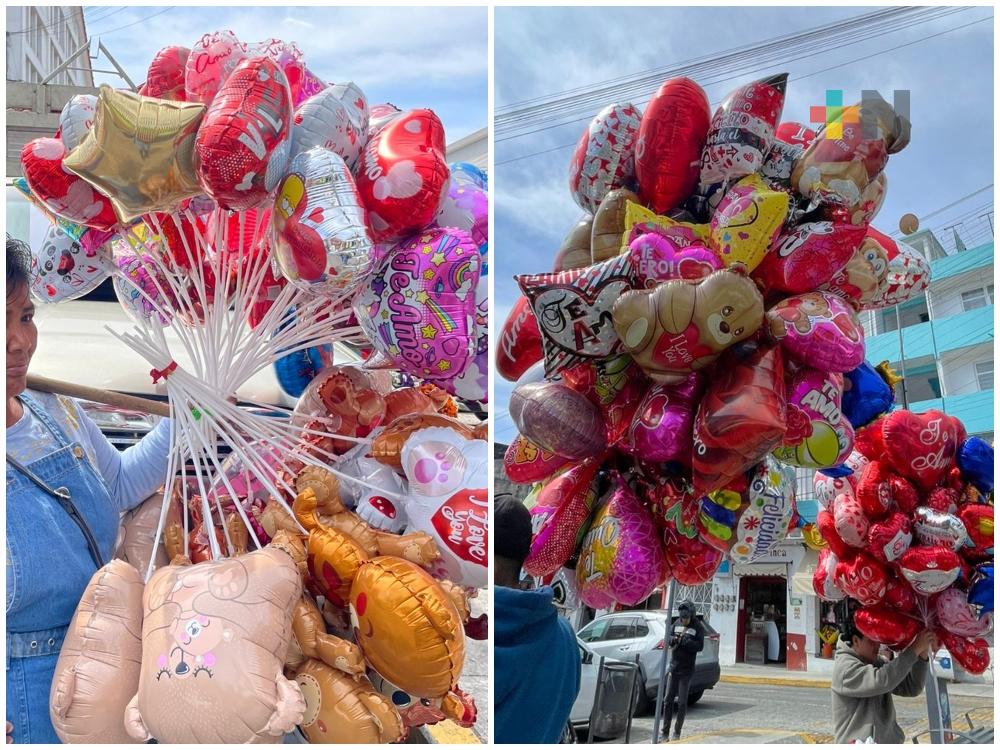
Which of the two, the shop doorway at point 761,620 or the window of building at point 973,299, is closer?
the shop doorway at point 761,620

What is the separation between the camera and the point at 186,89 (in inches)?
88.4

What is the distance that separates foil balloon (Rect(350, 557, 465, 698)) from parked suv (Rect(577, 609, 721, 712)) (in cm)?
552

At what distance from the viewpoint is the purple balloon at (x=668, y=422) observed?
2490 mm

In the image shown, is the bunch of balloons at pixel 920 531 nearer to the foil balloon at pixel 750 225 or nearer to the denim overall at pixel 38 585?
the foil balloon at pixel 750 225

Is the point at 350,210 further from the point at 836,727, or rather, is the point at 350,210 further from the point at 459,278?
the point at 836,727

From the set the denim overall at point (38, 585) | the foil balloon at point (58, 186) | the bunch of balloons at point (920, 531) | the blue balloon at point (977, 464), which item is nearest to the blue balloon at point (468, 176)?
the foil balloon at point (58, 186)

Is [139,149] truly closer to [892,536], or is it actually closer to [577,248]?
[577,248]

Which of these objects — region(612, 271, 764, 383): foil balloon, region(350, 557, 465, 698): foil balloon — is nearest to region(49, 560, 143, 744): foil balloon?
region(350, 557, 465, 698): foil balloon

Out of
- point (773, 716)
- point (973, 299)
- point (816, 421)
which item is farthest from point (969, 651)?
point (973, 299)

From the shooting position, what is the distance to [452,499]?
7.04 feet

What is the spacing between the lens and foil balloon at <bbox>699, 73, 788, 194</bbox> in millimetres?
2566

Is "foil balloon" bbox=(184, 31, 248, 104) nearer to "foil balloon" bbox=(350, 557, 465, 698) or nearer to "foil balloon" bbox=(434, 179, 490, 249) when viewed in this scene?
"foil balloon" bbox=(434, 179, 490, 249)

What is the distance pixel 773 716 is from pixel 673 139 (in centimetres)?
647

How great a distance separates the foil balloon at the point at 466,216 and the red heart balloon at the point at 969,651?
277 centimetres
